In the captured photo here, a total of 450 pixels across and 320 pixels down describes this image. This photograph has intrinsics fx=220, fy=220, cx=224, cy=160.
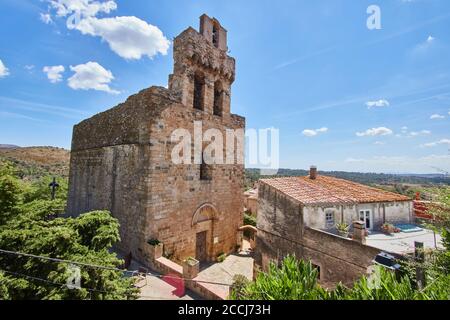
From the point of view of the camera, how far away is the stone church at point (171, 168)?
9.34m

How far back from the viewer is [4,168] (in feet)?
31.1

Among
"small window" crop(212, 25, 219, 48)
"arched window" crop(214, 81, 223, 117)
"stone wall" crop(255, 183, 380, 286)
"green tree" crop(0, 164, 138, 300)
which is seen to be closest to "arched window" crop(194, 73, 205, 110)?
"arched window" crop(214, 81, 223, 117)

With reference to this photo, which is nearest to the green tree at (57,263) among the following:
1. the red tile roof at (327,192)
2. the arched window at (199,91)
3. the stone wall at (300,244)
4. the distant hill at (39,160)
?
the stone wall at (300,244)

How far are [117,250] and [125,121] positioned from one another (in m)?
6.06

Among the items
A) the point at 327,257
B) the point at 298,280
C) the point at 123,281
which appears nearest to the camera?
the point at 298,280

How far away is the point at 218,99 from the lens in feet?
43.1

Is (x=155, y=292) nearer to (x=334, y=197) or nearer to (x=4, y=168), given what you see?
(x=4, y=168)

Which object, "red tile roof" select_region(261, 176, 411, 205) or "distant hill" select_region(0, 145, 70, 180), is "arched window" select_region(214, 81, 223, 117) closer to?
"red tile roof" select_region(261, 176, 411, 205)

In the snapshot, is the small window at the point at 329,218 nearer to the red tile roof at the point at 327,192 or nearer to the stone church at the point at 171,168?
the red tile roof at the point at 327,192

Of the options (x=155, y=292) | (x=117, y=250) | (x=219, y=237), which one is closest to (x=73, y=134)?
(x=117, y=250)

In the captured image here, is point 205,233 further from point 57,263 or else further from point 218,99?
point 57,263

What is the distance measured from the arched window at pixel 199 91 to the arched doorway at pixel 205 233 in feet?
17.8

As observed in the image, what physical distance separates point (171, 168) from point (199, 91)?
16.0ft

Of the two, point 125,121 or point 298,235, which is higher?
point 125,121
